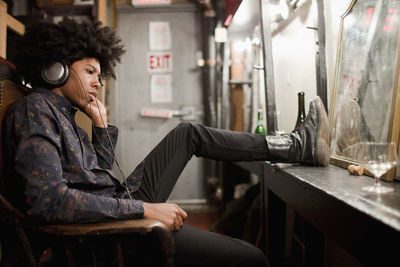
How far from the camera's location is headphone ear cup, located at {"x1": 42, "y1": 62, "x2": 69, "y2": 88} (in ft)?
3.63

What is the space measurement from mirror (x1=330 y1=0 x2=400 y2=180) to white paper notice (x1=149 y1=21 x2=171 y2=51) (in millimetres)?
2400

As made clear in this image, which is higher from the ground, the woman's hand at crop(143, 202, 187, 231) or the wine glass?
the wine glass

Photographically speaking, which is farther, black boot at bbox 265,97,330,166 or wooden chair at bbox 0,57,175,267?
black boot at bbox 265,97,330,166

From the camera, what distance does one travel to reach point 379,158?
84cm

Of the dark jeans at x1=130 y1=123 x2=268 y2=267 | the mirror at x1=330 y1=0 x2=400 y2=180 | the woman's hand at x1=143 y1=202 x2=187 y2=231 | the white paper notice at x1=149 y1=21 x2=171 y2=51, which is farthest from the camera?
the white paper notice at x1=149 y1=21 x2=171 y2=51

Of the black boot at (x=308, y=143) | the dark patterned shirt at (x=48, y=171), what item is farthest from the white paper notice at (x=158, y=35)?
the dark patterned shirt at (x=48, y=171)

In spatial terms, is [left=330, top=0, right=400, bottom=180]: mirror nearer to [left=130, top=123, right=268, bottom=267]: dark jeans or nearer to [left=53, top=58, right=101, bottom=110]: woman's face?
[left=130, top=123, right=268, bottom=267]: dark jeans

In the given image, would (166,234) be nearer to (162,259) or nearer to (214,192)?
(162,259)

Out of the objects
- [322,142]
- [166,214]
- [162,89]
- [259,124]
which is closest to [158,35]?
[162,89]

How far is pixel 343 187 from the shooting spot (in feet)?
3.02

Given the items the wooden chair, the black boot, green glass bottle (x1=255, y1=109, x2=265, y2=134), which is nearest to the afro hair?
the wooden chair

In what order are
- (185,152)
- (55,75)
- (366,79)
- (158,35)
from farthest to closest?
(158,35) < (185,152) < (366,79) < (55,75)

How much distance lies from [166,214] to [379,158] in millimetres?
620

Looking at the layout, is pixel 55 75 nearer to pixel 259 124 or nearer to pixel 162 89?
pixel 259 124
